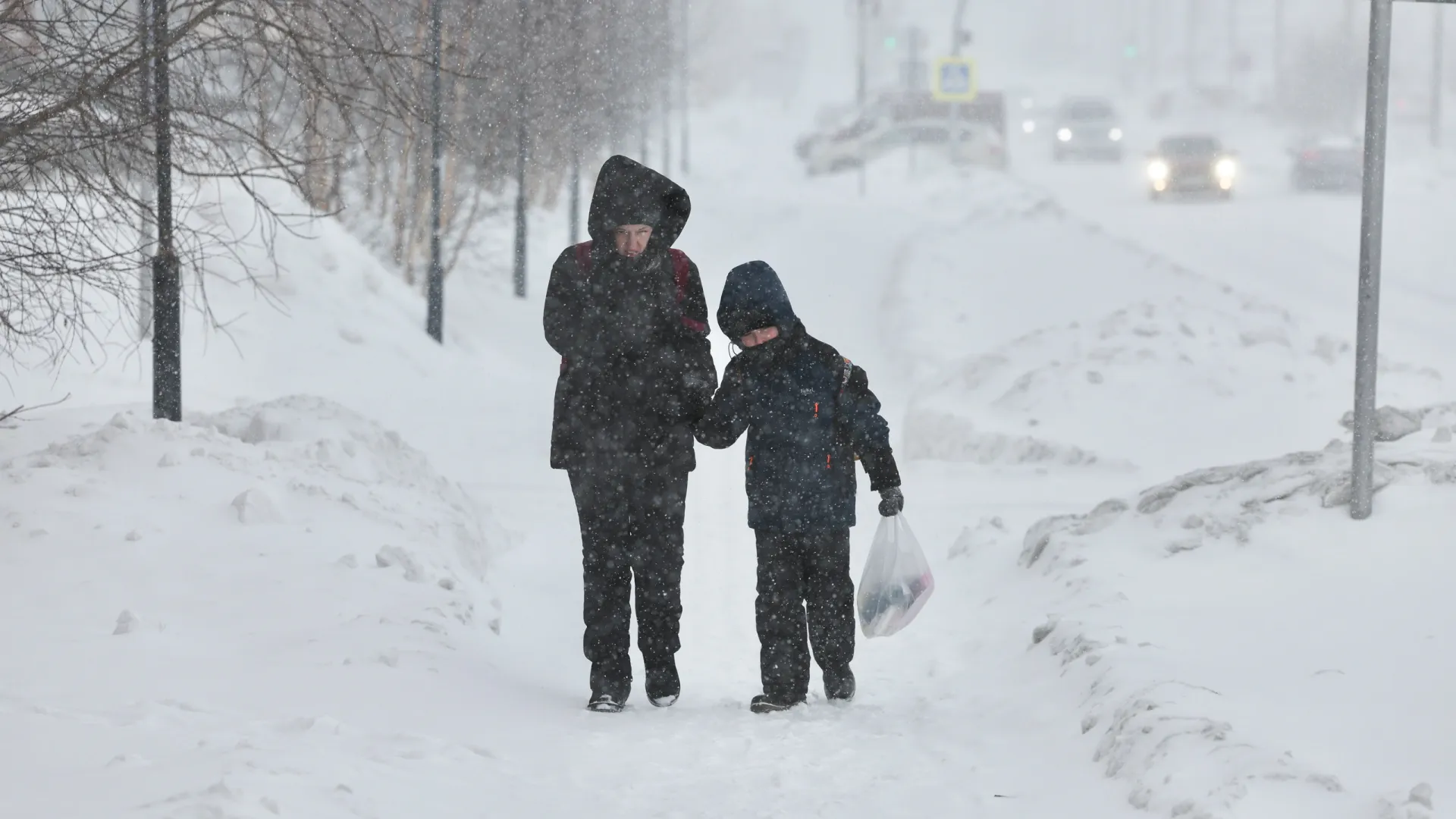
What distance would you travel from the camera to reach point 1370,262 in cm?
662

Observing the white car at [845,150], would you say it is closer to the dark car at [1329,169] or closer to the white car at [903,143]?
the white car at [903,143]

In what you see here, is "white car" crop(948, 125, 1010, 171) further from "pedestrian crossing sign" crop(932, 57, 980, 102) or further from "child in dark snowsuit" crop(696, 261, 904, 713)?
"child in dark snowsuit" crop(696, 261, 904, 713)

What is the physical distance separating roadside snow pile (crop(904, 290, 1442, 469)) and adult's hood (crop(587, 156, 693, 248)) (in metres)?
7.23

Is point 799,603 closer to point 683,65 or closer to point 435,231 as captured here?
point 435,231

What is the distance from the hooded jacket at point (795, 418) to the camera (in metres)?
5.61

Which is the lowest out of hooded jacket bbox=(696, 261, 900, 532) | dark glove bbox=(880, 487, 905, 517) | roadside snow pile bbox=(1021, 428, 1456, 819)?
roadside snow pile bbox=(1021, 428, 1456, 819)

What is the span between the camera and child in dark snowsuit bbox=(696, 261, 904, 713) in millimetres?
5598

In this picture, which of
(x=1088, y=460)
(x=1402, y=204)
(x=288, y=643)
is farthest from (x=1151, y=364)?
(x=1402, y=204)

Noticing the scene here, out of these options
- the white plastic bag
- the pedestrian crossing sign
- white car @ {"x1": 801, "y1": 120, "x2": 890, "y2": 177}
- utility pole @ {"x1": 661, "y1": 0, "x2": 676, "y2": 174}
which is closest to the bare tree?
the white plastic bag

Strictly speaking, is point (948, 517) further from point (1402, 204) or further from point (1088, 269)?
point (1402, 204)

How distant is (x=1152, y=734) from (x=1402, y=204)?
3269 centimetres

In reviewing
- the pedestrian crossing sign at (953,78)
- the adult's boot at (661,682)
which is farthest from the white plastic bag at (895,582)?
the pedestrian crossing sign at (953,78)

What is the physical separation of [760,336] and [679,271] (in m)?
0.37

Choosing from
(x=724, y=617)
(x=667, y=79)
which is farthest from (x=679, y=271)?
(x=667, y=79)
